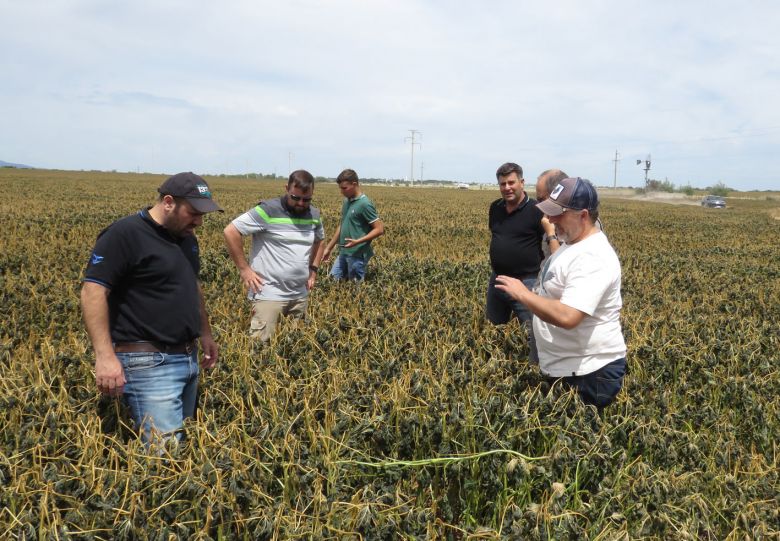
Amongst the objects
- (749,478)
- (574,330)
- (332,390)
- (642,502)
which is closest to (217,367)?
(332,390)

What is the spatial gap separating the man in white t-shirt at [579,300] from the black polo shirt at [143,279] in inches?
70.4

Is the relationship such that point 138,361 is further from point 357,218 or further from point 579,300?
point 357,218

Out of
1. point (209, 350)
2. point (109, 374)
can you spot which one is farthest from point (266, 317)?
point (109, 374)

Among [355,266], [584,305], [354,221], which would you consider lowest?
[355,266]

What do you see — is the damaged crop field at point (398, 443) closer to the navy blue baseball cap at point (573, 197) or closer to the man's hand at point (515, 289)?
the man's hand at point (515, 289)

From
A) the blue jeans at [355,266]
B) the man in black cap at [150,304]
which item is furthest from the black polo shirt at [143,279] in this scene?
the blue jeans at [355,266]

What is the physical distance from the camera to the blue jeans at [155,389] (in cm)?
302

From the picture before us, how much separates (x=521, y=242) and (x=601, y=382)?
213cm

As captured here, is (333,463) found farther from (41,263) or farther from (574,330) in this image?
(41,263)

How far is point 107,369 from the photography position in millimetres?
2795

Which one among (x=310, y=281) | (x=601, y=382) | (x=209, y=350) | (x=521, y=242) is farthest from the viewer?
(x=310, y=281)

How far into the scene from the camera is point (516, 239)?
17.0 feet

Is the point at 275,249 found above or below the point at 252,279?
above

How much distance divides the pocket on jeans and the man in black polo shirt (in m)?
3.17
